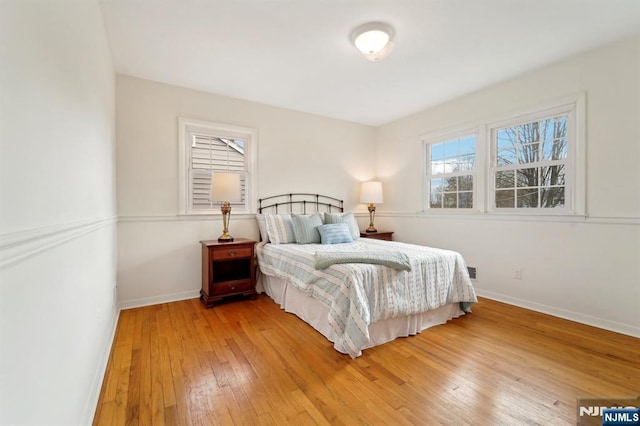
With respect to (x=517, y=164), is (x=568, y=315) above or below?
below

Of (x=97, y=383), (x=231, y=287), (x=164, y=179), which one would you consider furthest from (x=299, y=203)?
(x=97, y=383)

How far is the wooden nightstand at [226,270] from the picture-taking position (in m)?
3.15

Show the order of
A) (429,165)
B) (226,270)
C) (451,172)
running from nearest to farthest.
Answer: (226,270) → (451,172) → (429,165)

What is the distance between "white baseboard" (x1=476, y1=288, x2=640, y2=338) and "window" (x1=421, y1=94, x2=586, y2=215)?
0.98 metres

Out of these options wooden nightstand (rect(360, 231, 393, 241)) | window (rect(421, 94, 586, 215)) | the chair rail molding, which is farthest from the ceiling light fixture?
wooden nightstand (rect(360, 231, 393, 241))

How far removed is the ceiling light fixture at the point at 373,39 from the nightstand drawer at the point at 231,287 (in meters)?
2.69

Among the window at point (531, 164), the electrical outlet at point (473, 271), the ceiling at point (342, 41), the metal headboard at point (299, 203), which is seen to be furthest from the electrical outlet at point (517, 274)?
the metal headboard at point (299, 203)

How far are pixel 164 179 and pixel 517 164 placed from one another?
4051 millimetres

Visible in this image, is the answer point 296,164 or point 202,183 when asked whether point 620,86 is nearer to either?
point 296,164

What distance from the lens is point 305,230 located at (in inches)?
139

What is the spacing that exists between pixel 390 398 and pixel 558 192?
2758 millimetres

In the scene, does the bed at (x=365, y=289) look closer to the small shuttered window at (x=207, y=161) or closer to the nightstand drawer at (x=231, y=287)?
the nightstand drawer at (x=231, y=287)

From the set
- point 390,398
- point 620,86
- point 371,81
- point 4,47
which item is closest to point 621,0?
point 620,86

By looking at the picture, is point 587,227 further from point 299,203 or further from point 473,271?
→ point 299,203
